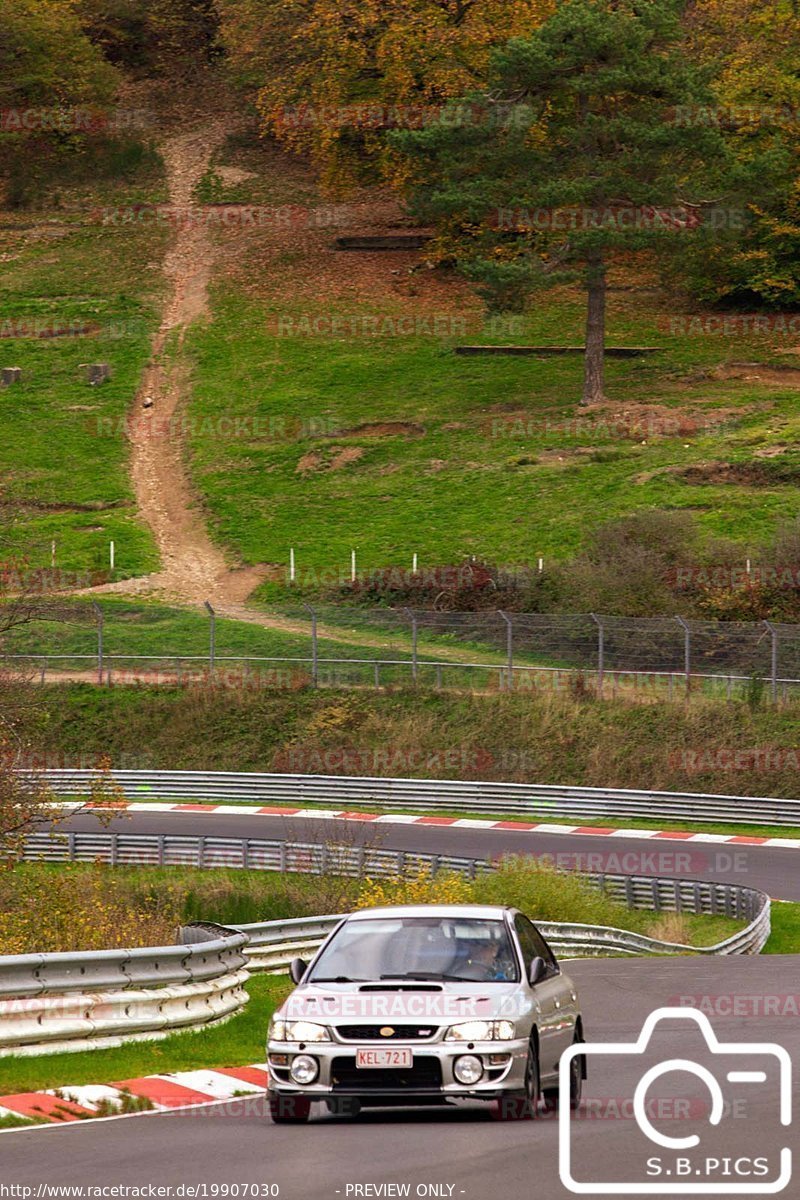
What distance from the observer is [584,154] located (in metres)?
67.1

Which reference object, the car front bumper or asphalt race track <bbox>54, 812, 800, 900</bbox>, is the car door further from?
asphalt race track <bbox>54, 812, 800, 900</bbox>

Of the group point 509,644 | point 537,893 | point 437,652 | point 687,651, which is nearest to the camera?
point 537,893

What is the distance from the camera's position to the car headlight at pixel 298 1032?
462 inches

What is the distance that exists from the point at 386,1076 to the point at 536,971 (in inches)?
58.0

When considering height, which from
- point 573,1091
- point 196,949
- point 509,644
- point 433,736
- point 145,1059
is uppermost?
point 573,1091

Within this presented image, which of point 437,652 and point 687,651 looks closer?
point 687,651

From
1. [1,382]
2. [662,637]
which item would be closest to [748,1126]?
[662,637]

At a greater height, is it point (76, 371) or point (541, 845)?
point (76, 371)

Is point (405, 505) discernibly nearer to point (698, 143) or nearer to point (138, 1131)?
point (698, 143)

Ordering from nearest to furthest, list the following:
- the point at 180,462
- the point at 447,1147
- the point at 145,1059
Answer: the point at 447,1147 < the point at 145,1059 < the point at 180,462

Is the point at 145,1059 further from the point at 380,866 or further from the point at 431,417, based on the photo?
the point at 431,417

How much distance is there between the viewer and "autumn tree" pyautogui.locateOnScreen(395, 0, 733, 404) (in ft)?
213

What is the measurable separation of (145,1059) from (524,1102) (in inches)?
145

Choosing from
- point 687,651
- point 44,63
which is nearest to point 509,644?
point 687,651
